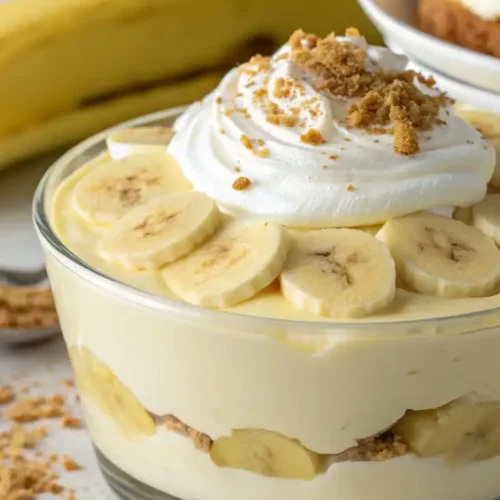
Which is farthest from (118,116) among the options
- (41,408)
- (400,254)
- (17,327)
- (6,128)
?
(400,254)

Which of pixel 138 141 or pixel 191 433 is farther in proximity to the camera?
pixel 138 141

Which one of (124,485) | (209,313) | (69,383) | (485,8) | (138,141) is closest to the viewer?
(209,313)

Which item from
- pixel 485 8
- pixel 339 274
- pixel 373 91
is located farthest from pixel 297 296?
pixel 485 8

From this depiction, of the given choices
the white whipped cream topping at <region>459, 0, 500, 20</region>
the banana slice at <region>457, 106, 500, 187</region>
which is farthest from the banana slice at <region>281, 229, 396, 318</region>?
the white whipped cream topping at <region>459, 0, 500, 20</region>

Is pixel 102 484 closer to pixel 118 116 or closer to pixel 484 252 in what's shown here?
pixel 484 252

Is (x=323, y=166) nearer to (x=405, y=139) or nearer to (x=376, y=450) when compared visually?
(x=405, y=139)

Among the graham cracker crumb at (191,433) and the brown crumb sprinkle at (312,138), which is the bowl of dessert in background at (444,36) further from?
the graham cracker crumb at (191,433)

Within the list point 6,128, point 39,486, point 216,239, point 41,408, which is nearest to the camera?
point 216,239

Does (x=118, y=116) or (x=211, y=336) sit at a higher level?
(x=211, y=336)
